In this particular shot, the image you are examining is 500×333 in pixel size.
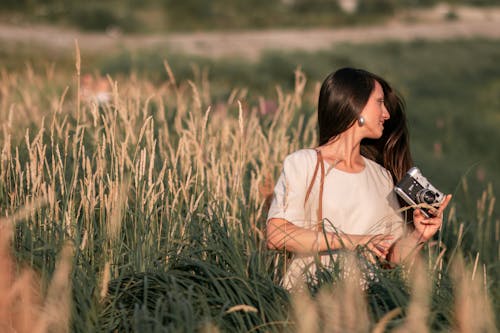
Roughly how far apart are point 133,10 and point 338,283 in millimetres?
26503

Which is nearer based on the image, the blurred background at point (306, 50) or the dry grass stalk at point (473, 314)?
the dry grass stalk at point (473, 314)

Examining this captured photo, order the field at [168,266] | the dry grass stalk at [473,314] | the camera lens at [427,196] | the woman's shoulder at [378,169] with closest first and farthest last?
1. the dry grass stalk at [473,314]
2. the field at [168,266]
3. the camera lens at [427,196]
4. the woman's shoulder at [378,169]

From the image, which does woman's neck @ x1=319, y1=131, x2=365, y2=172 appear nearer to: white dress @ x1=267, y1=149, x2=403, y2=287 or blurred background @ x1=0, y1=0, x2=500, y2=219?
white dress @ x1=267, y1=149, x2=403, y2=287

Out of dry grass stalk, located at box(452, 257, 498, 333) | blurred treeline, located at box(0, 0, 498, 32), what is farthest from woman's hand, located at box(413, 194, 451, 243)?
blurred treeline, located at box(0, 0, 498, 32)

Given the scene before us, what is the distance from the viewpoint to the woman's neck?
3012 millimetres

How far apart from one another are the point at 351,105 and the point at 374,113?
10 cm

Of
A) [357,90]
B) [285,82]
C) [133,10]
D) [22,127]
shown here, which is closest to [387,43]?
[285,82]

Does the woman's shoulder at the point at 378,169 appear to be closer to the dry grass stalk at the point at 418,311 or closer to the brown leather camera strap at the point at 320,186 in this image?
the brown leather camera strap at the point at 320,186

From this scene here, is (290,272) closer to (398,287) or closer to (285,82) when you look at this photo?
(398,287)

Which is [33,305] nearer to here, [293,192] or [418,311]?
[293,192]

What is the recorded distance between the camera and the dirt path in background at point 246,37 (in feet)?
57.8

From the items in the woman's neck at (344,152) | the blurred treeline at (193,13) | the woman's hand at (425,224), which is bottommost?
the blurred treeline at (193,13)

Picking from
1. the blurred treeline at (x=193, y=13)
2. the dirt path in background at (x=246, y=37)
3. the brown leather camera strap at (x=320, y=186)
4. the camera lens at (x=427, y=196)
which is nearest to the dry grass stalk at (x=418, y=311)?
the camera lens at (x=427, y=196)

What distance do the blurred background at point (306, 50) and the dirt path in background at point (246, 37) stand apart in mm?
56
